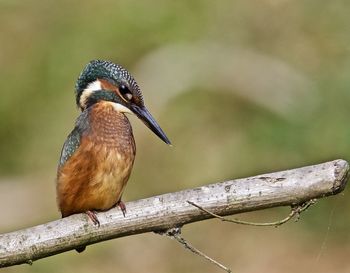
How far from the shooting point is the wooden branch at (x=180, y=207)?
3090 millimetres

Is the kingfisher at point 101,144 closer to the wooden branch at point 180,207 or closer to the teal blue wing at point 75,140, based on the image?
the teal blue wing at point 75,140

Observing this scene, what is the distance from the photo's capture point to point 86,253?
6.23 meters

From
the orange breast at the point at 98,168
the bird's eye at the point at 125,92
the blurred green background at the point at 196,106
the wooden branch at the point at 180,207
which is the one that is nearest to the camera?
the wooden branch at the point at 180,207

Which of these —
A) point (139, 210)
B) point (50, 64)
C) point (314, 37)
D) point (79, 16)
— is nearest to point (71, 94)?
point (50, 64)

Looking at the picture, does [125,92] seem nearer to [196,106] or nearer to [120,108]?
[120,108]

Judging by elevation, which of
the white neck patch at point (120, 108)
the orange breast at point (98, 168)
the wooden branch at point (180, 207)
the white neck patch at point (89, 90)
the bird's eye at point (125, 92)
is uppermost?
the white neck patch at point (89, 90)

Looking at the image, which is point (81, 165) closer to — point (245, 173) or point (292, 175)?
point (292, 175)

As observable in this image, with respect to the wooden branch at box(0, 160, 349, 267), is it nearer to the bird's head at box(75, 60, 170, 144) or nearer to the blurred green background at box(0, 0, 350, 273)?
the bird's head at box(75, 60, 170, 144)

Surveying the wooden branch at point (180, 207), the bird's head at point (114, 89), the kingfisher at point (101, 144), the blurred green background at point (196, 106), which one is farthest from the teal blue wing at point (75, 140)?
the blurred green background at point (196, 106)

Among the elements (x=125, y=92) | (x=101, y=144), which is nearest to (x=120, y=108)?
(x=125, y=92)

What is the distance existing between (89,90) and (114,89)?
140mm

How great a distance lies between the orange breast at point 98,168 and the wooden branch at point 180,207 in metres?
0.20

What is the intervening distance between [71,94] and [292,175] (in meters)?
4.68

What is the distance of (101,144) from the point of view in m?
3.82
